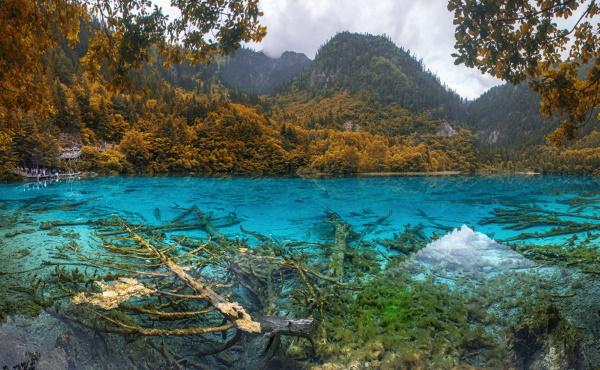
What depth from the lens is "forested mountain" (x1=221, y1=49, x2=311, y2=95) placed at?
8056 centimetres

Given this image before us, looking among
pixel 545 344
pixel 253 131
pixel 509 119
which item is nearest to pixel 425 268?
pixel 545 344

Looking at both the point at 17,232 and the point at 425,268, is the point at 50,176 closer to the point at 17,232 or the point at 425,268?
the point at 17,232

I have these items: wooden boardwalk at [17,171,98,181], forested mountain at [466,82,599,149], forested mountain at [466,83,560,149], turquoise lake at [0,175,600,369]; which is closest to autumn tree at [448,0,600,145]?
turquoise lake at [0,175,600,369]

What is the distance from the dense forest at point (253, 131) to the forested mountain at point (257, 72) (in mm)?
665

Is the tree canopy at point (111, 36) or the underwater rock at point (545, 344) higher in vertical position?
the tree canopy at point (111, 36)

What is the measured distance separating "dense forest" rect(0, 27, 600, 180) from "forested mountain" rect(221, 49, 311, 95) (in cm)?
66

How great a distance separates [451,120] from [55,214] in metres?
104

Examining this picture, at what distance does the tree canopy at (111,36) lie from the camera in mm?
2873

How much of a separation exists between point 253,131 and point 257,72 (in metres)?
63.7

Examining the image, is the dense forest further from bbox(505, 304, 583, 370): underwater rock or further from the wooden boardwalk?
bbox(505, 304, 583, 370): underwater rock

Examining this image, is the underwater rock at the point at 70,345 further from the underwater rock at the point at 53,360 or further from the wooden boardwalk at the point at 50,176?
the wooden boardwalk at the point at 50,176

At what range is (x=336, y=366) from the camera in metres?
2.04

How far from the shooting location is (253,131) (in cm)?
4300

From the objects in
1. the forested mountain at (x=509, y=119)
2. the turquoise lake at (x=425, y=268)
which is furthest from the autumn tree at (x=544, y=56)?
the forested mountain at (x=509, y=119)
